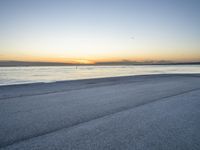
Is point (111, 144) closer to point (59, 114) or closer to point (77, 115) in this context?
point (77, 115)

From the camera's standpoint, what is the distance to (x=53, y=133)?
9.99ft

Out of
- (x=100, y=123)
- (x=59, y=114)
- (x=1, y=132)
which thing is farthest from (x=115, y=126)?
(x=1, y=132)

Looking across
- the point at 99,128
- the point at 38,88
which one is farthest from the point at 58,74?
the point at 99,128

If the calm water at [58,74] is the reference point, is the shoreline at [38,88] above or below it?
above

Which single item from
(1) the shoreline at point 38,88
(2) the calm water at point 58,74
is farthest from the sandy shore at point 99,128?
(2) the calm water at point 58,74

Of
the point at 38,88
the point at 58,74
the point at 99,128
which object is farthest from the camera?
the point at 58,74

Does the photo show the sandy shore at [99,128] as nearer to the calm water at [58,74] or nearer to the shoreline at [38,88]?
the shoreline at [38,88]

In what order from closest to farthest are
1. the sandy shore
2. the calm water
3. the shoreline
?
the sandy shore
the shoreline
the calm water

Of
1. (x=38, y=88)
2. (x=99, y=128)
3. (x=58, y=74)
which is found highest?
(x=99, y=128)

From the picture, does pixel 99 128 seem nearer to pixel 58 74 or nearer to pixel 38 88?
pixel 38 88

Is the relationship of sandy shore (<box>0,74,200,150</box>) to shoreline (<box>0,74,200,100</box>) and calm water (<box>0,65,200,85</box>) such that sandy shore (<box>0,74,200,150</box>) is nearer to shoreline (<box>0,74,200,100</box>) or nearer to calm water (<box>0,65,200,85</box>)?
shoreline (<box>0,74,200,100</box>)

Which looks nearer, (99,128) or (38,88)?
(99,128)

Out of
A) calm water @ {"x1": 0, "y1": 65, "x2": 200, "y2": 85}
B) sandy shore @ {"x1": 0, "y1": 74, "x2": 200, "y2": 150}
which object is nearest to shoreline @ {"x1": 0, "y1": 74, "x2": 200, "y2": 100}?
sandy shore @ {"x1": 0, "y1": 74, "x2": 200, "y2": 150}

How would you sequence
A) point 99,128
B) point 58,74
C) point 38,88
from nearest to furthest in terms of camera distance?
1. point 99,128
2. point 38,88
3. point 58,74
